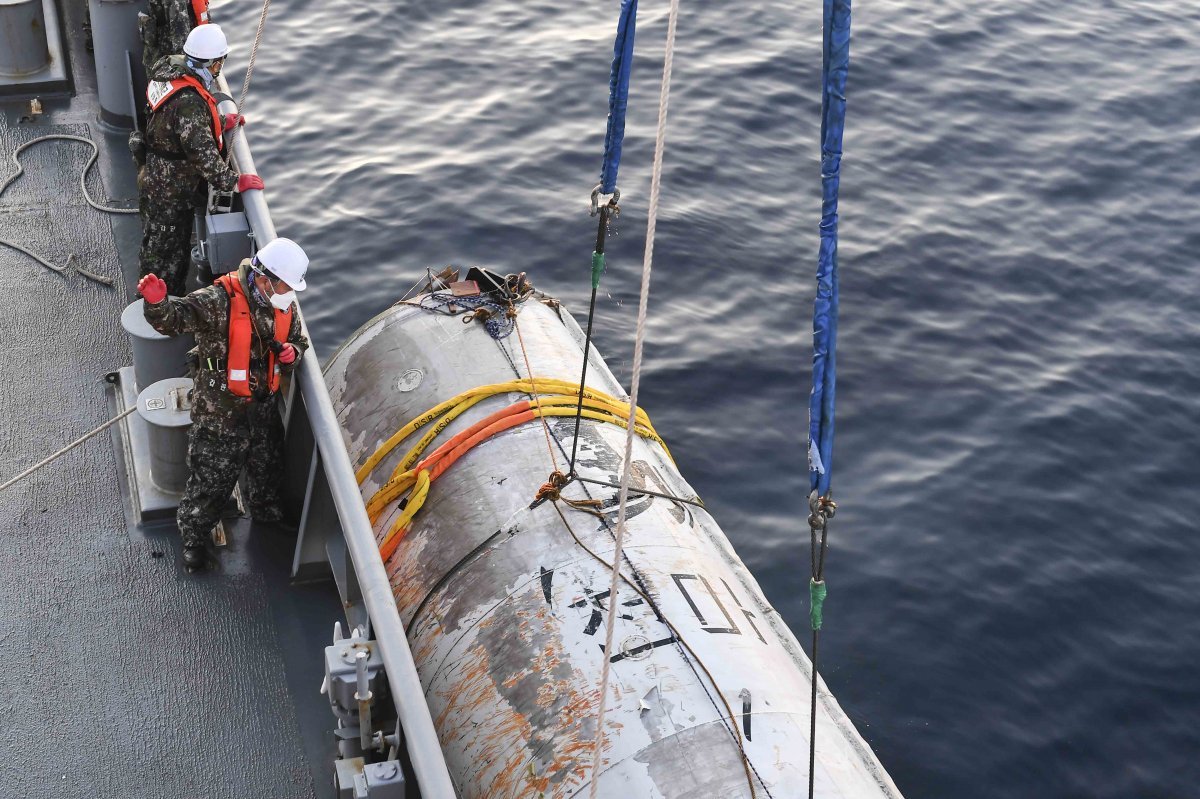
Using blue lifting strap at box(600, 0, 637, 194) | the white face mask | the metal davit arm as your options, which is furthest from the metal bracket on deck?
blue lifting strap at box(600, 0, 637, 194)

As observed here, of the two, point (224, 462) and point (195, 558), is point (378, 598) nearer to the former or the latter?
point (224, 462)

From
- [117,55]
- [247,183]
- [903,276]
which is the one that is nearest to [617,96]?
[247,183]

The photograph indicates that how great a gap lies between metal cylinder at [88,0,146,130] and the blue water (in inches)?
96.1

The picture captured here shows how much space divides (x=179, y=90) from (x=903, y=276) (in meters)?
6.96

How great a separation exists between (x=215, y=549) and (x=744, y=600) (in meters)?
2.57

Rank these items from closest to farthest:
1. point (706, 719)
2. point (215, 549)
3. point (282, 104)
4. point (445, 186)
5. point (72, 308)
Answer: point (706, 719) < point (215, 549) < point (72, 308) < point (445, 186) < point (282, 104)

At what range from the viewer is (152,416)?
5758 millimetres

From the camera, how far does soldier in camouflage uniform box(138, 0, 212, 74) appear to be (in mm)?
7656

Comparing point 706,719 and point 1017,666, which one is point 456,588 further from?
point 1017,666

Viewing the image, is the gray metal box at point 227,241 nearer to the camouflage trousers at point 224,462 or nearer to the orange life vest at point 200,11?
the camouflage trousers at point 224,462

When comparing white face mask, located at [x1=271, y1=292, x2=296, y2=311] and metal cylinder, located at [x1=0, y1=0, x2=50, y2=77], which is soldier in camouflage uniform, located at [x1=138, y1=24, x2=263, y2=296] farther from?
metal cylinder, located at [x1=0, y1=0, x2=50, y2=77]

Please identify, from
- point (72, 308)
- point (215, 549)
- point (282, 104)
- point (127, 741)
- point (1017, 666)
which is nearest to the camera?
point (127, 741)

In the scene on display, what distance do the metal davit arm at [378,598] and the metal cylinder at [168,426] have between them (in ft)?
2.28

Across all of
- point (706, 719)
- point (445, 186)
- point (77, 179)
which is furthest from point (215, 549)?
point (445, 186)
